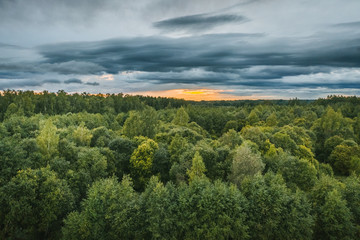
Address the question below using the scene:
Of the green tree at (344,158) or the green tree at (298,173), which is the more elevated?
the green tree at (298,173)

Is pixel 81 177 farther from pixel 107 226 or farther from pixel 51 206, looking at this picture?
pixel 107 226

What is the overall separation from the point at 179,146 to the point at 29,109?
102 m

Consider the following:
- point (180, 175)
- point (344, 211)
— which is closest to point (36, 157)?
point (180, 175)

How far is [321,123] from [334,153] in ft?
104

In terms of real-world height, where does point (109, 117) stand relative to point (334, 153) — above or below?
above

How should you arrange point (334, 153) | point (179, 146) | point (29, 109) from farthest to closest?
point (29, 109)
point (334, 153)
point (179, 146)

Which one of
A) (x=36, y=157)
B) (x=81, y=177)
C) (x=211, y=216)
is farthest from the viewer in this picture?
(x=36, y=157)

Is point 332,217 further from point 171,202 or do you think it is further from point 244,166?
point 171,202

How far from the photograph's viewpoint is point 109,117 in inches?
5251

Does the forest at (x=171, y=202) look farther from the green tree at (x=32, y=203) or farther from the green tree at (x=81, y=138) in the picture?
the green tree at (x=81, y=138)

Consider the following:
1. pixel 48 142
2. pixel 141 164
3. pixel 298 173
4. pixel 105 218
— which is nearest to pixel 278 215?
pixel 298 173

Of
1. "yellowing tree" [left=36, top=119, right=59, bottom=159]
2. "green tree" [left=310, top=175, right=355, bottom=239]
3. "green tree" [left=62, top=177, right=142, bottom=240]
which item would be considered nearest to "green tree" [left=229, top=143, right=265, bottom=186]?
"green tree" [left=310, top=175, right=355, bottom=239]

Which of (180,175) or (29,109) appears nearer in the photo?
(180,175)

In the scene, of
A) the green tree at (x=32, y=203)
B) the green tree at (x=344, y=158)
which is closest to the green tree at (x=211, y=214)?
the green tree at (x=32, y=203)
